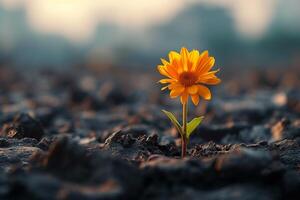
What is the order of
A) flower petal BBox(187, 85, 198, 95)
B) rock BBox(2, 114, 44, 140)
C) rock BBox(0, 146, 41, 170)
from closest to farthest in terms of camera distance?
flower petal BBox(187, 85, 198, 95), rock BBox(0, 146, 41, 170), rock BBox(2, 114, 44, 140)

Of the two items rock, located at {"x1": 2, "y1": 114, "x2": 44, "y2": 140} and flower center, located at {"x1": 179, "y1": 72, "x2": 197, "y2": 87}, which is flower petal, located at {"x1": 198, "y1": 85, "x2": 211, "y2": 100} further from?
rock, located at {"x1": 2, "y1": 114, "x2": 44, "y2": 140}

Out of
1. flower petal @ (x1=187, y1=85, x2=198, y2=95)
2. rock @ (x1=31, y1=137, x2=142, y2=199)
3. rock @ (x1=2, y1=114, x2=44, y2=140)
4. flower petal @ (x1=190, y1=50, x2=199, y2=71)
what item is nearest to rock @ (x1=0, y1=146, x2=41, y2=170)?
rock @ (x1=31, y1=137, x2=142, y2=199)

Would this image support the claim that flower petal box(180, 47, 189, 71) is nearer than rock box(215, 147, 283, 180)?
No

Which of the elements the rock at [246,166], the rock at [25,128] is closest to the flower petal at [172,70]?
the rock at [246,166]

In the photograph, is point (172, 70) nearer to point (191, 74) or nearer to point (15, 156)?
point (191, 74)

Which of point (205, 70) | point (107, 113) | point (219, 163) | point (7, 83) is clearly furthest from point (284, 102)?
point (7, 83)

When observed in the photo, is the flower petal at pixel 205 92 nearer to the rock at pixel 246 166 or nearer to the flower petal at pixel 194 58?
the flower petal at pixel 194 58
